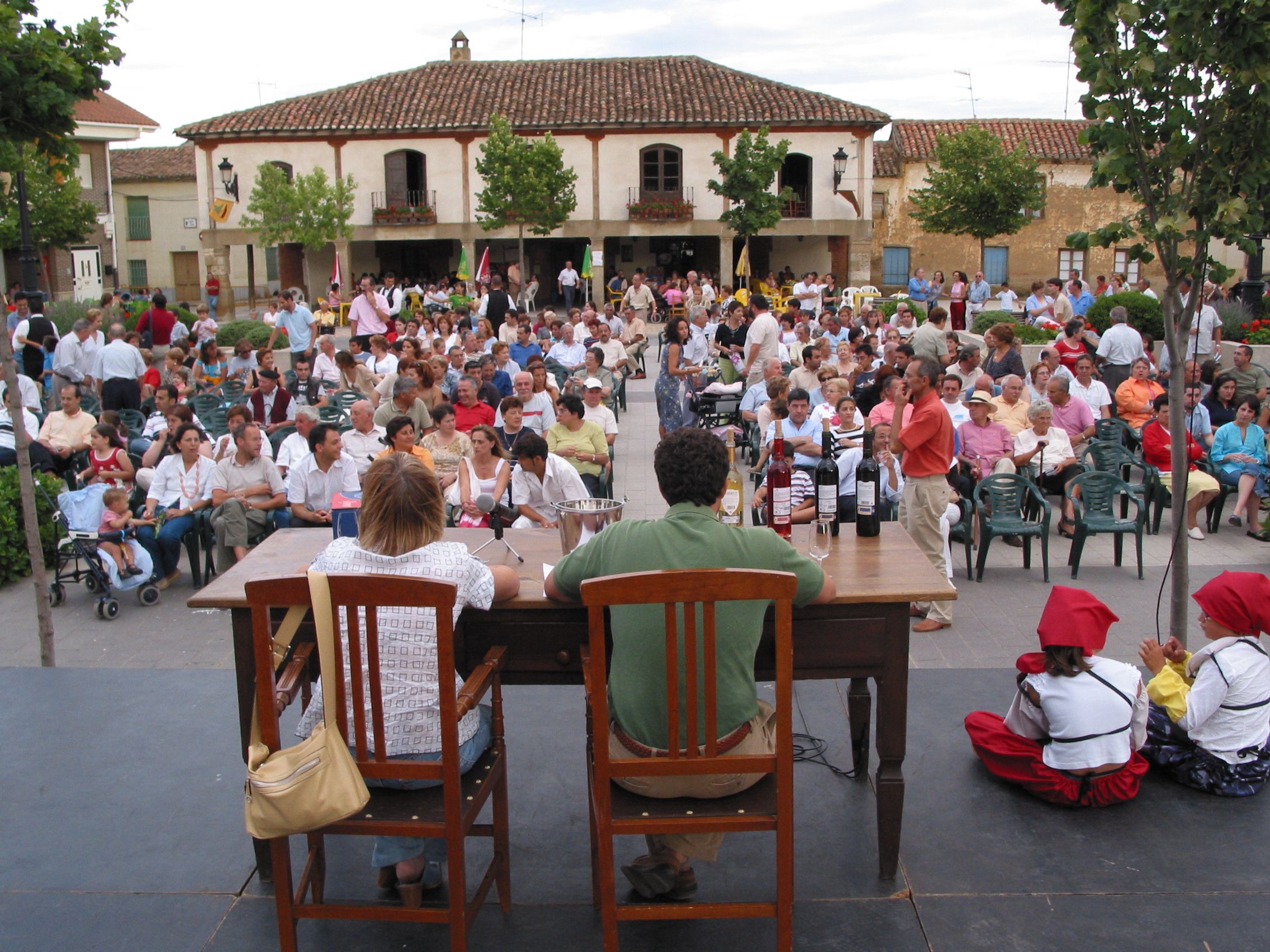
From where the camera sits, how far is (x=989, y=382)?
9.20 m

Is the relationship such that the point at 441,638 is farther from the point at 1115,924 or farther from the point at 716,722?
the point at 1115,924

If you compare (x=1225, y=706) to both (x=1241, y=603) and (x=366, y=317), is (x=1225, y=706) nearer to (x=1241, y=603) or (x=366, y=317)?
(x=1241, y=603)

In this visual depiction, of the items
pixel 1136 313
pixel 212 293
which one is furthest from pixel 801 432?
pixel 212 293

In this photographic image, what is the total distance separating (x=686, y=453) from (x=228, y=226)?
34040mm

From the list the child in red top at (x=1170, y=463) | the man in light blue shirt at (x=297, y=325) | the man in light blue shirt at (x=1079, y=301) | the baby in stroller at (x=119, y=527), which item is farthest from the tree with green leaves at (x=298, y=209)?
the child in red top at (x=1170, y=463)

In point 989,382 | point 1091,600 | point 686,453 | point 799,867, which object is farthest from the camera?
point 989,382

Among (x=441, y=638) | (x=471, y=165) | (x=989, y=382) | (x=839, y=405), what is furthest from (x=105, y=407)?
(x=471, y=165)

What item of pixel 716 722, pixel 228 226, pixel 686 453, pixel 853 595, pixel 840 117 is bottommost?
pixel 716 722

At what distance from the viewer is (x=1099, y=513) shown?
25.5 feet

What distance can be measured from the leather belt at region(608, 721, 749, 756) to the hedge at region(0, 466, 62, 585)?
5597 mm

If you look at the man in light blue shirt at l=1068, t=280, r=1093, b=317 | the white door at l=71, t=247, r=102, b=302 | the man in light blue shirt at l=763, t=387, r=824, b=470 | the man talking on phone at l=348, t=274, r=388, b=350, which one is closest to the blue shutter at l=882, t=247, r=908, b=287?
the man in light blue shirt at l=1068, t=280, r=1093, b=317

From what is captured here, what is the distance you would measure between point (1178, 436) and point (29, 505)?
16.2ft

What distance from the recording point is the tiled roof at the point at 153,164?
4009 cm

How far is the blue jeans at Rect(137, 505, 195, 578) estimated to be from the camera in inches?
289
